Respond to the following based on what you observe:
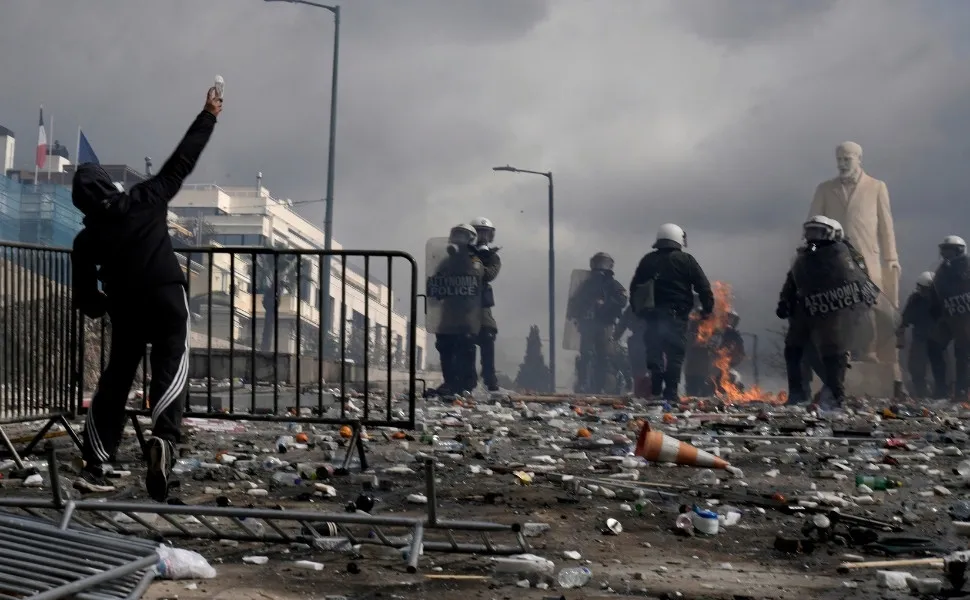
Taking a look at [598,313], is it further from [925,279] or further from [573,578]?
[573,578]

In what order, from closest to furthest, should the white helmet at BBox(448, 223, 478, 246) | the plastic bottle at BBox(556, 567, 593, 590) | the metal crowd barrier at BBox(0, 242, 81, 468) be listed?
1. the plastic bottle at BBox(556, 567, 593, 590)
2. the metal crowd barrier at BBox(0, 242, 81, 468)
3. the white helmet at BBox(448, 223, 478, 246)

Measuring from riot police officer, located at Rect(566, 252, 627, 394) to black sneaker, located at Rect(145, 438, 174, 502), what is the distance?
742 inches

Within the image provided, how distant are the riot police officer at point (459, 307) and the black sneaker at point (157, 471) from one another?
40.3 feet

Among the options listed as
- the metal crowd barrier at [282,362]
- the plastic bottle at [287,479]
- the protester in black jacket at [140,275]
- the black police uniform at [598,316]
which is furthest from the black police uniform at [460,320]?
the protester in black jacket at [140,275]

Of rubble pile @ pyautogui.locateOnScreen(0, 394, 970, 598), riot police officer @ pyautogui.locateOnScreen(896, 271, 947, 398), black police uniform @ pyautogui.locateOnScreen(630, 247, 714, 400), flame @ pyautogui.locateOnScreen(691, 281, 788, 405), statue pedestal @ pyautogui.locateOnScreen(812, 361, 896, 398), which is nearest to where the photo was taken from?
rubble pile @ pyautogui.locateOnScreen(0, 394, 970, 598)

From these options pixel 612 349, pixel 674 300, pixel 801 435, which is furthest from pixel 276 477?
pixel 612 349

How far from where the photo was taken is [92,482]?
6.10m

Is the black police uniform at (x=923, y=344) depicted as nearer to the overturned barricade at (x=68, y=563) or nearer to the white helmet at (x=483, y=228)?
the white helmet at (x=483, y=228)

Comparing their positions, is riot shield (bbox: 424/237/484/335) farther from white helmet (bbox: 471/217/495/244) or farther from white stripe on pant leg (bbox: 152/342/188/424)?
white stripe on pant leg (bbox: 152/342/188/424)

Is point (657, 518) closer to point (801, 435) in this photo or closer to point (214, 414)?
point (214, 414)

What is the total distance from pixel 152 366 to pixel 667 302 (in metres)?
10.1

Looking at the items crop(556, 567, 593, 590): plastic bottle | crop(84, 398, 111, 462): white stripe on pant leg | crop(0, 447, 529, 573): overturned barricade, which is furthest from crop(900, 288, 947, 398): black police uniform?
crop(556, 567, 593, 590): plastic bottle

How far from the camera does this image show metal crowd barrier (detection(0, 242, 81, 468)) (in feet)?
21.9

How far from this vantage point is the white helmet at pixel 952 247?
20266mm
